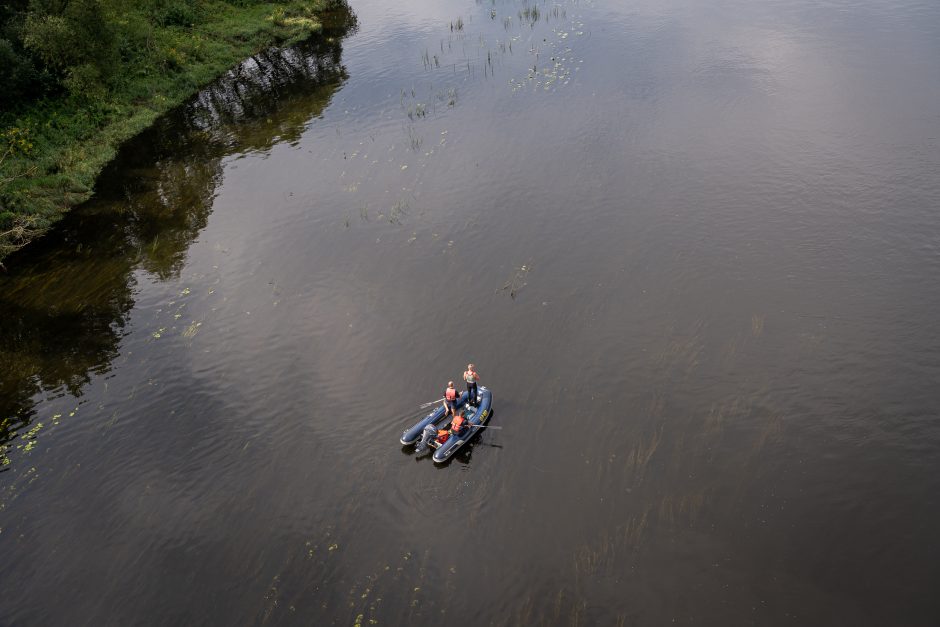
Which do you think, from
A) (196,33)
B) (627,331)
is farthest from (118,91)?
(627,331)

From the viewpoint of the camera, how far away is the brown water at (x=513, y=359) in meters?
18.6

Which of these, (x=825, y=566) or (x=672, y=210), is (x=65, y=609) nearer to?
(x=825, y=566)

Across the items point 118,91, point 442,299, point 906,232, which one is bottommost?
point 906,232

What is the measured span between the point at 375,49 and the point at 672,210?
37350 millimetres

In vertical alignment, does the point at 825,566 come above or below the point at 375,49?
below

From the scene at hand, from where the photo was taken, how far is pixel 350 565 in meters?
19.0

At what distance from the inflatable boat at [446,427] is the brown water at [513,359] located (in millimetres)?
609

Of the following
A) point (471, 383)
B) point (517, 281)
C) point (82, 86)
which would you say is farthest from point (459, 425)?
point (82, 86)

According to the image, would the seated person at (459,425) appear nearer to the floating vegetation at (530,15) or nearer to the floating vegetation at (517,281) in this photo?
the floating vegetation at (517,281)

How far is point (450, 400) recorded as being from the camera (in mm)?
22969

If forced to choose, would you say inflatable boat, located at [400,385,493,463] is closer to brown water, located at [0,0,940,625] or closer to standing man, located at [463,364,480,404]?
standing man, located at [463,364,480,404]

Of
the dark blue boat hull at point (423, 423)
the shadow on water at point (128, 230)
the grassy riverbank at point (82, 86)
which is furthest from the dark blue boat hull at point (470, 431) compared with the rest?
the grassy riverbank at point (82, 86)

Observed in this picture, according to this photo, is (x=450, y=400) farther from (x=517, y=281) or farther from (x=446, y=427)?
(x=517, y=281)

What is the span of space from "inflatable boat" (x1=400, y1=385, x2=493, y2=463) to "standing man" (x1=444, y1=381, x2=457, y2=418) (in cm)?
18
